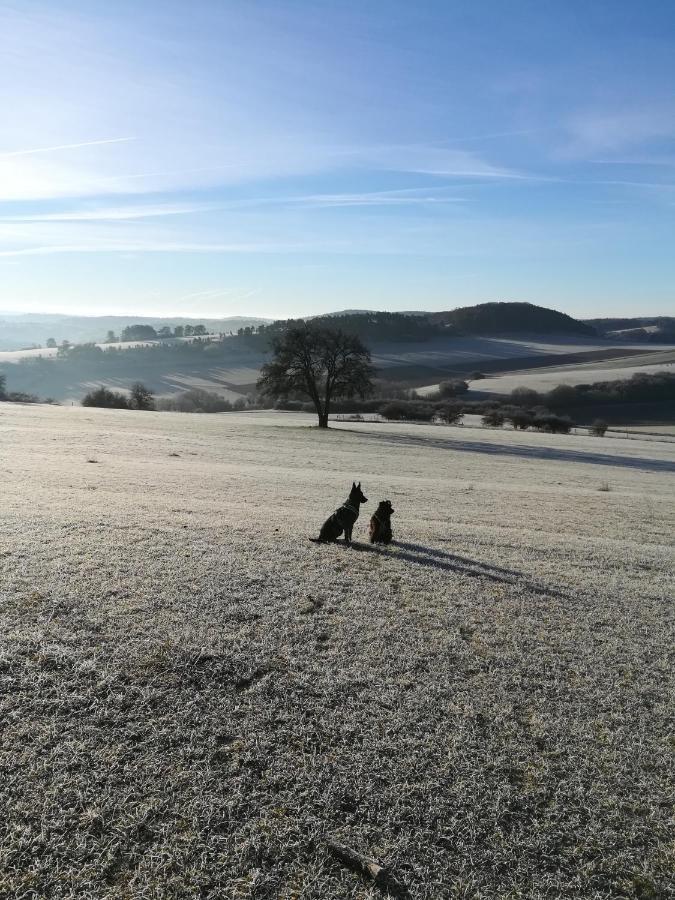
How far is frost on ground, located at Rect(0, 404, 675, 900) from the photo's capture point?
3.87 meters

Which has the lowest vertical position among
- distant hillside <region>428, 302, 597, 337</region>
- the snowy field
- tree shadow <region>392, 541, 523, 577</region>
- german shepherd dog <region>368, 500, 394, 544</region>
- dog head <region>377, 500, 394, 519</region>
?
tree shadow <region>392, 541, 523, 577</region>

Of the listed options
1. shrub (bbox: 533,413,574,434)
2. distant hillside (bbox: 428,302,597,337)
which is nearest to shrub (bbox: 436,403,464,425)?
shrub (bbox: 533,413,574,434)

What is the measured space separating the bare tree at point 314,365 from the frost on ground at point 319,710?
3618 centimetres

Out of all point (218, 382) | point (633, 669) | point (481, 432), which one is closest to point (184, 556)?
point (633, 669)

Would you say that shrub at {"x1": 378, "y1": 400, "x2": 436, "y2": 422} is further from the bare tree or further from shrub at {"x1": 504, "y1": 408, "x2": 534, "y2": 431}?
the bare tree

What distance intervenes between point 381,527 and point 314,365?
3780 cm

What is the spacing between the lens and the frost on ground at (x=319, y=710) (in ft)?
12.7

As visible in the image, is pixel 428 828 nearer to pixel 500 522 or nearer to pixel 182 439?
pixel 500 522

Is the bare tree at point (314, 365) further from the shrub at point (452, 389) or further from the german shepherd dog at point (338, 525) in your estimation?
the shrub at point (452, 389)

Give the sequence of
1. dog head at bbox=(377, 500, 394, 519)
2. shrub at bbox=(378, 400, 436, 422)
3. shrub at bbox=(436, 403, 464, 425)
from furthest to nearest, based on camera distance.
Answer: shrub at bbox=(378, 400, 436, 422) → shrub at bbox=(436, 403, 464, 425) → dog head at bbox=(377, 500, 394, 519)

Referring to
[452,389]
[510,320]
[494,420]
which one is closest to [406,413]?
[494,420]

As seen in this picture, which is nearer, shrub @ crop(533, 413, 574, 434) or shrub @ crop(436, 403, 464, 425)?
shrub @ crop(533, 413, 574, 434)

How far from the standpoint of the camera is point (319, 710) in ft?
17.5

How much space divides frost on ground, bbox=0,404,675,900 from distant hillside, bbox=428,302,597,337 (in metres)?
176
